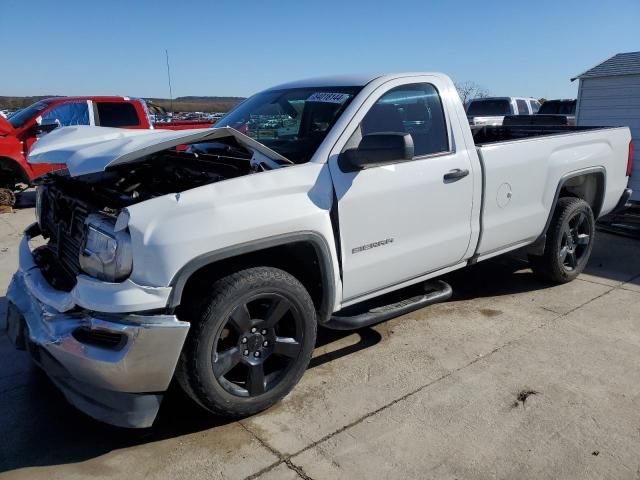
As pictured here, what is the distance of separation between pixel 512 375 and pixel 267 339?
1.66 m

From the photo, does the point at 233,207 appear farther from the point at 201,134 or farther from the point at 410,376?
the point at 410,376

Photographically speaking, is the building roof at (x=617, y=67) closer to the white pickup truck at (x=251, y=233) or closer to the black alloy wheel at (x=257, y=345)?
the white pickup truck at (x=251, y=233)

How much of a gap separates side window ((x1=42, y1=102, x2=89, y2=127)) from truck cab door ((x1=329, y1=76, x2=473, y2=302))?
8.46 m

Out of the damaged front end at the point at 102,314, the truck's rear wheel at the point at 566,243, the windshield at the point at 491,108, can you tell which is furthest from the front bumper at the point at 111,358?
the windshield at the point at 491,108

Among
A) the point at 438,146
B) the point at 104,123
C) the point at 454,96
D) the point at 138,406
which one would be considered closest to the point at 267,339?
the point at 138,406

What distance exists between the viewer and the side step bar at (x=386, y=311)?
3469mm

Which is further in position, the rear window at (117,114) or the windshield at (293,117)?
the rear window at (117,114)

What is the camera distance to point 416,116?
12.9 feet

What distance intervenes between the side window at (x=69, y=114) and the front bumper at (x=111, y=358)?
8676 mm

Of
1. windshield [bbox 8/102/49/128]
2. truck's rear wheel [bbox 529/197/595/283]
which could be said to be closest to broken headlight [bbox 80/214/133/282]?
truck's rear wheel [bbox 529/197/595/283]

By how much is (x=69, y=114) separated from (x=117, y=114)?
2.86 feet

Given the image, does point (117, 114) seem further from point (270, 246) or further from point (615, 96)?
point (270, 246)

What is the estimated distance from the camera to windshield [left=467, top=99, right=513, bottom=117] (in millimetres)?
16125

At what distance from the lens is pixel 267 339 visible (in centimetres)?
312
